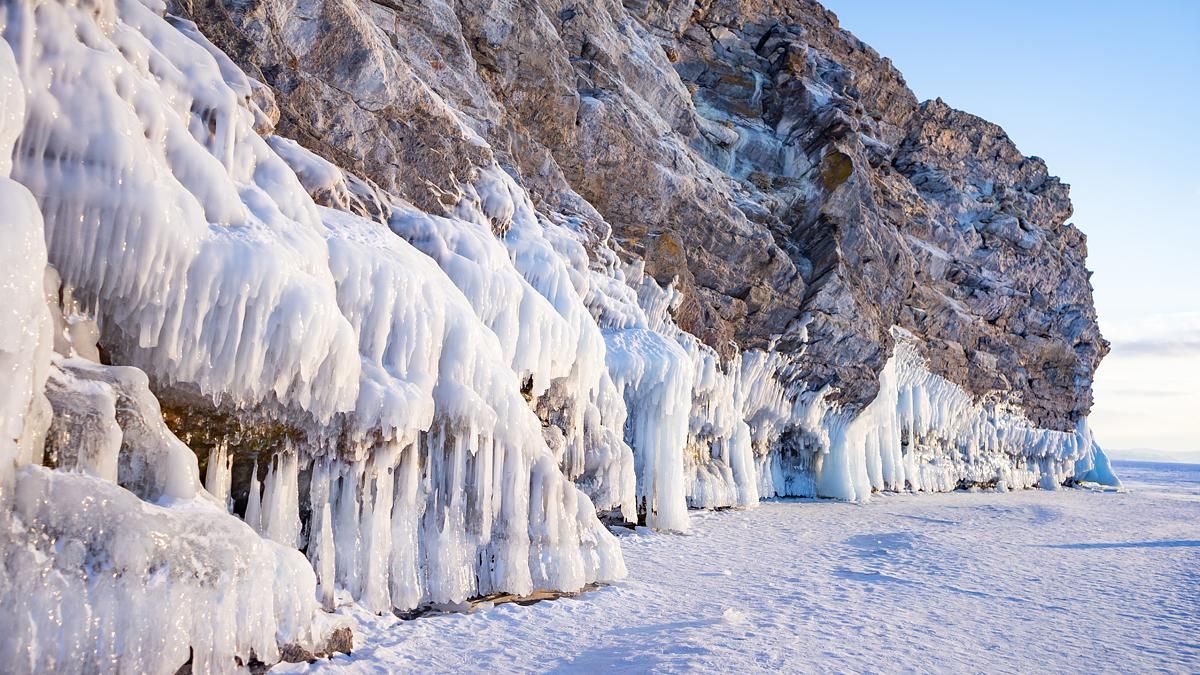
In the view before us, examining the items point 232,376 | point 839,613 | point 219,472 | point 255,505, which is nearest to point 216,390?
point 232,376

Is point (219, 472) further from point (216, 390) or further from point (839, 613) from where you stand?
point (839, 613)

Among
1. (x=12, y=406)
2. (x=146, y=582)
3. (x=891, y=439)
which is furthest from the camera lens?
(x=891, y=439)

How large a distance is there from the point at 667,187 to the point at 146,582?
17.0 metres

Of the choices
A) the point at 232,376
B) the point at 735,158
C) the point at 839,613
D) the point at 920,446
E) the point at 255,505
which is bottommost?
the point at 839,613

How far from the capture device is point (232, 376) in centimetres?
591

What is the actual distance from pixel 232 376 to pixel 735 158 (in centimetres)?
2375

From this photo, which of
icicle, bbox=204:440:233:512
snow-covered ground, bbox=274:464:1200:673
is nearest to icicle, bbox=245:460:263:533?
icicle, bbox=204:440:233:512

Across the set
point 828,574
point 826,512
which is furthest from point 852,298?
point 828,574

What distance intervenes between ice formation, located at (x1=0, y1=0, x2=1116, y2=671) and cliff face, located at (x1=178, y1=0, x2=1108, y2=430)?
5.08 feet

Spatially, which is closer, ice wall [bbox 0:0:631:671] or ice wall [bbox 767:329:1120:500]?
ice wall [bbox 0:0:631:671]

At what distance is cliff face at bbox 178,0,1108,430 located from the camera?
1023 cm

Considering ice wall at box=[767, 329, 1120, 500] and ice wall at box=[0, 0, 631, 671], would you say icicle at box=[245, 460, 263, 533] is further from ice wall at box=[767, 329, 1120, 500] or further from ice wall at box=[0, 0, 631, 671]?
ice wall at box=[767, 329, 1120, 500]

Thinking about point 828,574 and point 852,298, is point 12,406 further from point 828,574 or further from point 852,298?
point 852,298

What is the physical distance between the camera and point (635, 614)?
7742 mm
